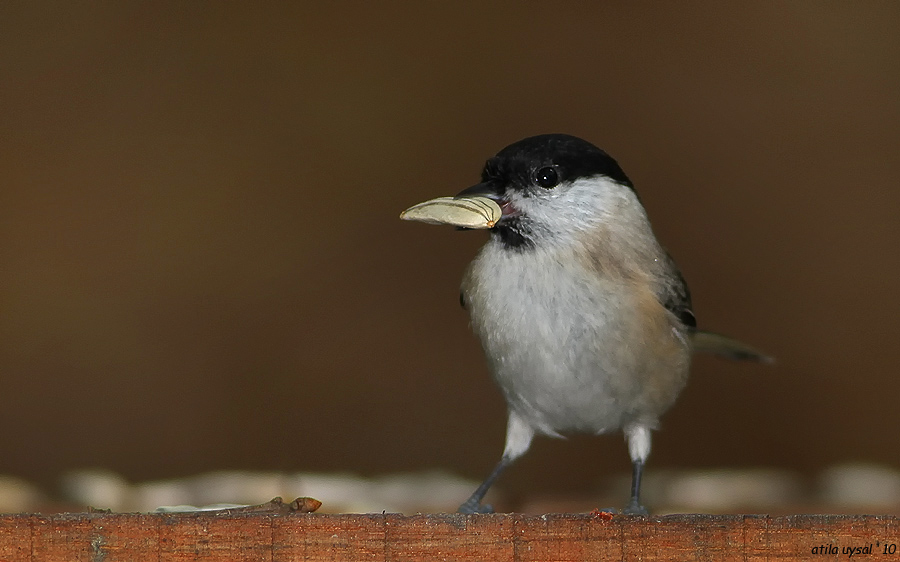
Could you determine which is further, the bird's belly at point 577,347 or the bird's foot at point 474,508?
the bird's foot at point 474,508

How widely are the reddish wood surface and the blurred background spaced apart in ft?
3.67

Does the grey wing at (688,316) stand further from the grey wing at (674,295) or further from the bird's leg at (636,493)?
the bird's leg at (636,493)

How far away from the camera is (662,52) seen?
2.24 m

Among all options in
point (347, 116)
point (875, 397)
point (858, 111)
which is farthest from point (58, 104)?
point (875, 397)

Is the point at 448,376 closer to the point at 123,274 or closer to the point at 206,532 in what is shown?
the point at 123,274

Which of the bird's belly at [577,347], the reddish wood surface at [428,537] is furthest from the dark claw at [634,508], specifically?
the reddish wood surface at [428,537]

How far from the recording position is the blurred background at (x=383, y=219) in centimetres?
213

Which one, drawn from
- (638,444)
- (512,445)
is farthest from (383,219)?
(638,444)

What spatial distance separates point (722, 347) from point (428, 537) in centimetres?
85

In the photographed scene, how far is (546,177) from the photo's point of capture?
1.34 meters

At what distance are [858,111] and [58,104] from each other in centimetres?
186

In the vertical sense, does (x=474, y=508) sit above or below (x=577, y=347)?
below

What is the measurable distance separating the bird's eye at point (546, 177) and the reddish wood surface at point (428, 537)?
50 cm

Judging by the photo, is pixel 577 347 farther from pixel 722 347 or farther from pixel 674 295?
pixel 722 347
